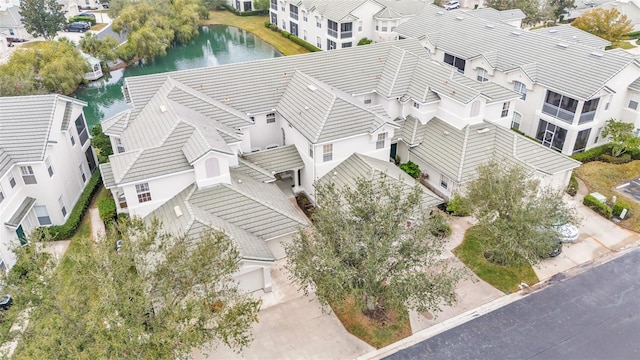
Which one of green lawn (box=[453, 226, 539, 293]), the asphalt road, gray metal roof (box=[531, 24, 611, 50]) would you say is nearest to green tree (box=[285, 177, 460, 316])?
the asphalt road

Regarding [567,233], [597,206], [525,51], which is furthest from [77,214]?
[525,51]

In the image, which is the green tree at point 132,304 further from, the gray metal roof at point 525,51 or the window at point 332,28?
the window at point 332,28

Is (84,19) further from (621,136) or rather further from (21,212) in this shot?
(621,136)

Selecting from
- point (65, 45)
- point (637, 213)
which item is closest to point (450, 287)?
point (637, 213)

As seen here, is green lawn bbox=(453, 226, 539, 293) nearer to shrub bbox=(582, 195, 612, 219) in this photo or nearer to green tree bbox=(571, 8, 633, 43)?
shrub bbox=(582, 195, 612, 219)

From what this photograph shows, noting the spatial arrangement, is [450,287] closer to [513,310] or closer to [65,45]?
[513,310]

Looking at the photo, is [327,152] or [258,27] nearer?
[327,152]
